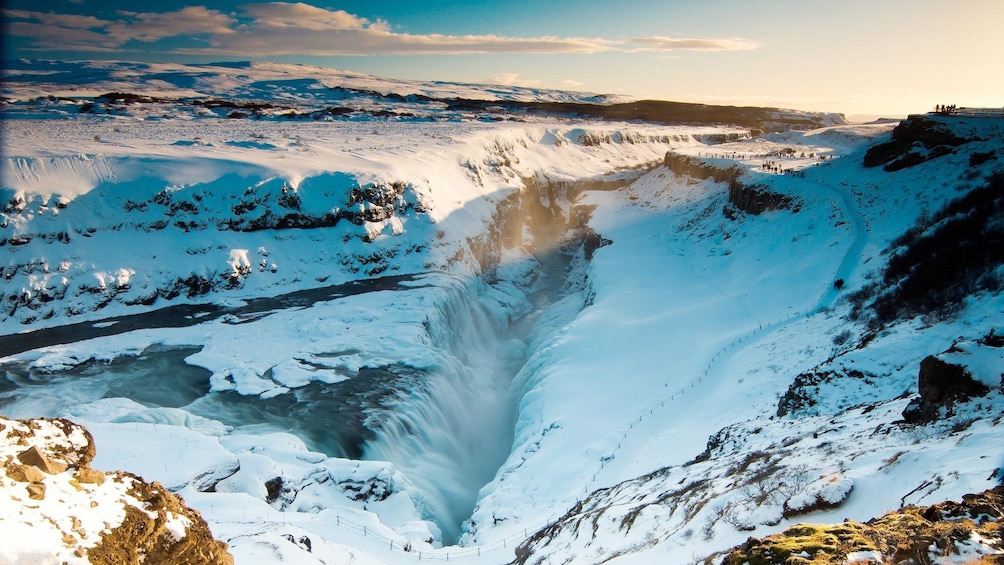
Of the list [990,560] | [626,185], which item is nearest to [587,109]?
[626,185]

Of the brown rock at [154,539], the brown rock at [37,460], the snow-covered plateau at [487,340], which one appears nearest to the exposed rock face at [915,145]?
the snow-covered plateau at [487,340]

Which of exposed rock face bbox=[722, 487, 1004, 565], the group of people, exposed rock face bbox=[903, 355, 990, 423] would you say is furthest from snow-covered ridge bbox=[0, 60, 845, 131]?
exposed rock face bbox=[722, 487, 1004, 565]

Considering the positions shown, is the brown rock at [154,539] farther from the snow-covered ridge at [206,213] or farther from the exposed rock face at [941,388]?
the snow-covered ridge at [206,213]

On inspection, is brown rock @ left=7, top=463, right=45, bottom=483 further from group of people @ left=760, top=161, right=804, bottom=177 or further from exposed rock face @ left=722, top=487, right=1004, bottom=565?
group of people @ left=760, top=161, right=804, bottom=177

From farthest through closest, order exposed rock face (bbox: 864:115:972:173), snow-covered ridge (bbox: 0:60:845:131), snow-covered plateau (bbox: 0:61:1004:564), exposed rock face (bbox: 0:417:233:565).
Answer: snow-covered ridge (bbox: 0:60:845:131)
exposed rock face (bbox: 864:115:972:173)
snow-covered plateau (bbox: 0:61:1004:564)
exposed rock face (bbox: 0:417:233:565)

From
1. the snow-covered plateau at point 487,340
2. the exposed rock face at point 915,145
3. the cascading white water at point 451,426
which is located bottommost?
the cascading white water at point 451,426

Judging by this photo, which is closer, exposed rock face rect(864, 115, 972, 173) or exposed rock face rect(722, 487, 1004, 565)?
exposed rock face rect(722, 487, 1004, 565)
